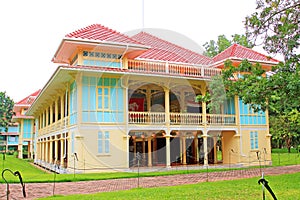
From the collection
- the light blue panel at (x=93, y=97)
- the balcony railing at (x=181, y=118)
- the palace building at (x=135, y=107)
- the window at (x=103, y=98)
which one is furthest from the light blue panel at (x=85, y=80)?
the balcony railing at (x=181, y=118)

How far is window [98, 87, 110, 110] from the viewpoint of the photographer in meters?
16.8

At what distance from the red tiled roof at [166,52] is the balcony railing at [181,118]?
347 cm

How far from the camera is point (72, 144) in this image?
16953 mm

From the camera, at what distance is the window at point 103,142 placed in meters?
16.5

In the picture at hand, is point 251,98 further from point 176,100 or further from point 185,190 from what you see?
point 176,100

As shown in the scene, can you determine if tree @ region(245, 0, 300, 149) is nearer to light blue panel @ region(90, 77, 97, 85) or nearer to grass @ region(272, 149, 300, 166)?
light blue panel @ region(90, 77, 97, 85)

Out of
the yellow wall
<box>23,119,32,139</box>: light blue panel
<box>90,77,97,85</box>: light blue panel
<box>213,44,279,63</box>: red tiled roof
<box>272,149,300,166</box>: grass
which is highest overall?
<box>213,44,279,63</box>: red tiled roof

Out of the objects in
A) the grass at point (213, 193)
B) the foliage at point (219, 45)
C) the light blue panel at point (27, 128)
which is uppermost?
the foliage at point (219, 45)

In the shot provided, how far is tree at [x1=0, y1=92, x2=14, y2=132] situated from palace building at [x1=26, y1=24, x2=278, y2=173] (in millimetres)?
36604

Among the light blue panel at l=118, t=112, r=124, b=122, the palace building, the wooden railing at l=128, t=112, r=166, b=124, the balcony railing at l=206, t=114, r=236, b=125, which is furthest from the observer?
the balcony railing at l=206, t=114, r=236, b=125

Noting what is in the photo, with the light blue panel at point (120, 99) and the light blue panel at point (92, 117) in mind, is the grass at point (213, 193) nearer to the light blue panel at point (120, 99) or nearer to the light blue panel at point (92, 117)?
the light blue panel at point (92, 117)

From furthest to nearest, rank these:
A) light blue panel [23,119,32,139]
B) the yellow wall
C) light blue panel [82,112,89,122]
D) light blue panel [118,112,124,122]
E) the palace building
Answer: light blue panel [23,119,32,139]
light blue panel [118,112,124,122]
the palace building
light blue panel [82,112,89,122]
the yellow wall

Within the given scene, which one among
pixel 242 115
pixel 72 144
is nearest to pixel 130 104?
pixel 72 144

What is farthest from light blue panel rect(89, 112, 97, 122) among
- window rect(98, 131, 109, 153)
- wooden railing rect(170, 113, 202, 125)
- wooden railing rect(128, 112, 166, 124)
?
wooden railing rect(170, 113, 202, 125)
